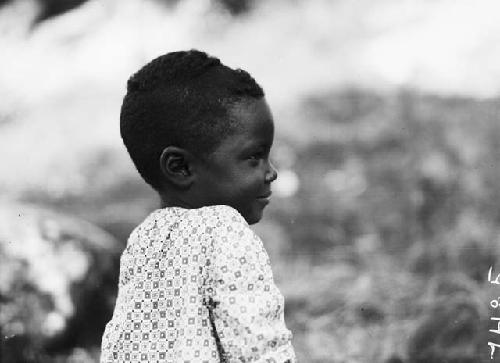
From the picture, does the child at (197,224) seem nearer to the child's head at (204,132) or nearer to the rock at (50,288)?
the child's head at (204,132)

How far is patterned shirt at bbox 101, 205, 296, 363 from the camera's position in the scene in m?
1.59

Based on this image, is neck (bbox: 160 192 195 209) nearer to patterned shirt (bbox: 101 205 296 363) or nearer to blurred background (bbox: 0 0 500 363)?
patterned shirt (bbox: 101 205 296 363)

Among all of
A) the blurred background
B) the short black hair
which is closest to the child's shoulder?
the short black hair

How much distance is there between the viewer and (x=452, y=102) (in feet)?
11.4

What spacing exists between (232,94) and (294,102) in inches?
72.3

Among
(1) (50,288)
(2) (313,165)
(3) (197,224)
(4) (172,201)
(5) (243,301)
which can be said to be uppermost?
(2) (313,165)

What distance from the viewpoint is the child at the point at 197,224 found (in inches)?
63.6

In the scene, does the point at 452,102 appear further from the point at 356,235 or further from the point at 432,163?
the point at 356,235

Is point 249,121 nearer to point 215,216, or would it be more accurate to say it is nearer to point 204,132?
point 204,132

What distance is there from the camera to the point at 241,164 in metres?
1.76

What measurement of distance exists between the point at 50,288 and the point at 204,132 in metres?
1.82

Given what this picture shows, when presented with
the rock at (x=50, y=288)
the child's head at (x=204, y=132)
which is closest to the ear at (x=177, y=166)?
the child's head at (x=204, y=132)

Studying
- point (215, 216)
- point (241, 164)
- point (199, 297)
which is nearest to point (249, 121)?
point (241, 164)

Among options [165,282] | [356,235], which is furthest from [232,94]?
[356,235]
